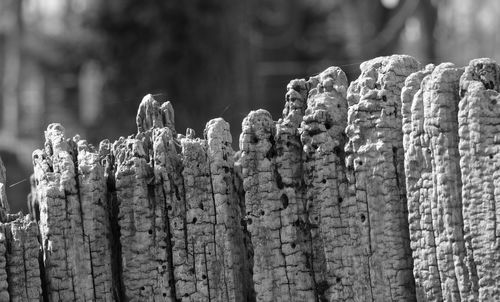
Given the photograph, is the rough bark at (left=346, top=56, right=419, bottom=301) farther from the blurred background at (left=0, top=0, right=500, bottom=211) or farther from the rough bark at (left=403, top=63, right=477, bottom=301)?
the blurred background at (left=0, top=0, right=500, bottom=211)

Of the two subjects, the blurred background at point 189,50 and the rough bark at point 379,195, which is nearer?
the rough bark at point 379,195

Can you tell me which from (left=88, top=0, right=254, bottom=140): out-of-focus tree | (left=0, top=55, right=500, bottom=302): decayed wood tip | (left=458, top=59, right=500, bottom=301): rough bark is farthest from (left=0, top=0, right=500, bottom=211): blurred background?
(left=458, top=59, right=500, bottom=301): rough bark

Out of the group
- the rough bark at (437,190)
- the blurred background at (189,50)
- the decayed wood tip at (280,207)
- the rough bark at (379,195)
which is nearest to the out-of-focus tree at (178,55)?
the blurred background at (189,50)

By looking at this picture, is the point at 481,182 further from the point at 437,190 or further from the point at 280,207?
the point at 280,207

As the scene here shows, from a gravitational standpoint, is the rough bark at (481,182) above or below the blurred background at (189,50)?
below

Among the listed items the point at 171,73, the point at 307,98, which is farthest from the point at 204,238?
the point at 171,73

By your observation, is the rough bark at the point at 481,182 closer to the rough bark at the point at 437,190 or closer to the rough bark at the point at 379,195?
the rough bark at the point at 437,190

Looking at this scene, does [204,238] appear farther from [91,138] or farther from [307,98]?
[91,138]

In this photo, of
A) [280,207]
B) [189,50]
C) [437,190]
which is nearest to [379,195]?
[437,190]
